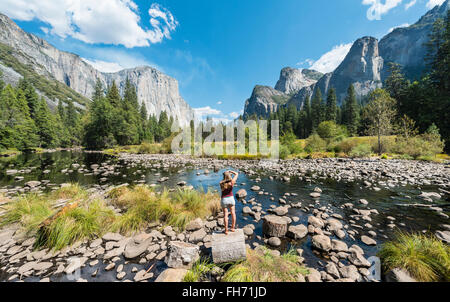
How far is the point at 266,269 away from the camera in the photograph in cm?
321

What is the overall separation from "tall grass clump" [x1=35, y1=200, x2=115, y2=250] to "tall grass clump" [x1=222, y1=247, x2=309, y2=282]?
13.3 feet

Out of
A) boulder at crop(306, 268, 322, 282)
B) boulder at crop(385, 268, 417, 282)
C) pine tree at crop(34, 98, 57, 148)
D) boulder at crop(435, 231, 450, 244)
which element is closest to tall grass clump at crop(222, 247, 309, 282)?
boulder at crop(306, 268, 322, 282)

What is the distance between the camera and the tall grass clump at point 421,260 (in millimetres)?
2805

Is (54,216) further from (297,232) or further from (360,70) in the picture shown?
(360,70)

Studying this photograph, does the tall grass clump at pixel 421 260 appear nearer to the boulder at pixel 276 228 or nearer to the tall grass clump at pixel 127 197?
the boulder at pixel 276 228

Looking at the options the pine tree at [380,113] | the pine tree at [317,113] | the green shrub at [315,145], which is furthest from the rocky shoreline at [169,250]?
the pine tree at [317,113]

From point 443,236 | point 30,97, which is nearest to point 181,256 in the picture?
point 443,236

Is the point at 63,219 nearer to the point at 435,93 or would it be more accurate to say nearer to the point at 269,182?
the point at 269,182

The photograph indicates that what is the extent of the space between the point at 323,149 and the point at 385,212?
91.9ft

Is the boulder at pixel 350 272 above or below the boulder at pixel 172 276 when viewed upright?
below

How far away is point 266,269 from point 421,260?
9.71ft

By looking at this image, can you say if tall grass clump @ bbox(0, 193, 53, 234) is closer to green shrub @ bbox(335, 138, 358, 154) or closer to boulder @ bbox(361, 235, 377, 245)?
boulder @ bbox(361, 235, 377, 245)

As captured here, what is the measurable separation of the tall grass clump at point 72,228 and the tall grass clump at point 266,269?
4054 millimetres

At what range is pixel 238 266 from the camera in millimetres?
3166
